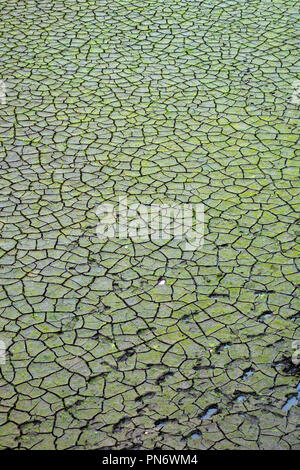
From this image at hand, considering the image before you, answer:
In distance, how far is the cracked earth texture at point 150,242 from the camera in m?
2.08

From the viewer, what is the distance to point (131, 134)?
337 cm

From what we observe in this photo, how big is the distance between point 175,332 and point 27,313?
53cm

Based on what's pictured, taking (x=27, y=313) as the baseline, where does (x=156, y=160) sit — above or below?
above

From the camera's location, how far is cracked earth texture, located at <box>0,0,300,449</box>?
2080 mm

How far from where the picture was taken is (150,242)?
2.74 meters

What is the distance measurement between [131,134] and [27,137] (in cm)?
51

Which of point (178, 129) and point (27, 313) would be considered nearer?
point (27, 313)

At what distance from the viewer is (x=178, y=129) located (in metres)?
3.40

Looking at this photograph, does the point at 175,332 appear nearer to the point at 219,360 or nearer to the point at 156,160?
the point at 219,360
